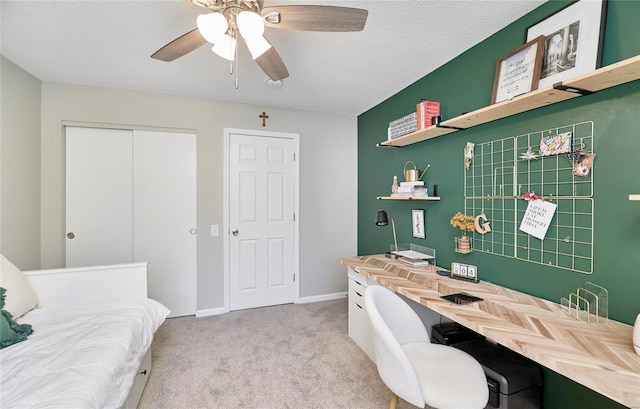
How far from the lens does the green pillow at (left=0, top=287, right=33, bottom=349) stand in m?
1.44

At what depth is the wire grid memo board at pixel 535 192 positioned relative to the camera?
1.47 m

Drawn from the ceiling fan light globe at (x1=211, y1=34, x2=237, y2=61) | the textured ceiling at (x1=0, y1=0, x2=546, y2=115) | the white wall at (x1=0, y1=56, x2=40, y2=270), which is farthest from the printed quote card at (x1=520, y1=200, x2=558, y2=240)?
the white wall at (x1=0, y1=56, x2=40, y2=270)

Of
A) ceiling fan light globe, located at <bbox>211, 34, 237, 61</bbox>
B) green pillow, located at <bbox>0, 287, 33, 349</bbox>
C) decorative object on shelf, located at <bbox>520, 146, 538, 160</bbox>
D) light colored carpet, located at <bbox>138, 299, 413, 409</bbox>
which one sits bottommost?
light colored carpet, located at <bbox>138, 299, 413, 409</bbox>

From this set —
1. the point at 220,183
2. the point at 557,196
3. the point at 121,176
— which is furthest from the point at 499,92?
the point at 121,176

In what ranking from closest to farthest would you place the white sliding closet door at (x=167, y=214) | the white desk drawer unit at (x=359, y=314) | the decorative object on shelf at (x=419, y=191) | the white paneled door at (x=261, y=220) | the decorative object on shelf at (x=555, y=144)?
the decorative object on shelf at (x=555, y=144)
the white desk drawer unit at (x=359, y=314)
the decorative object on shelf at (x=419, y=191)
the white sliding closet door at (x=167, y=214)
the white paneled door at (x=261, y=220)

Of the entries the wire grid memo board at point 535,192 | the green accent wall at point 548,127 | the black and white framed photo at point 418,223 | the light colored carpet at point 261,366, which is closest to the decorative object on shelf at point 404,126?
the green accent wall at point 548,127

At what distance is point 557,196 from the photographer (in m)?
1.57

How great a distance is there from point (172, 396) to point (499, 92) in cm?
288

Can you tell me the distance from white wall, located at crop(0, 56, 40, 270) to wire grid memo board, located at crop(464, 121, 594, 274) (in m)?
→ 3.58

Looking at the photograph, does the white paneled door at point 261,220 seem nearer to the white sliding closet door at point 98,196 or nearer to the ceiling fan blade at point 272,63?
the white sliding closet door at point 98,196

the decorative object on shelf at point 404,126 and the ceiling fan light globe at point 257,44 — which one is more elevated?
the ceiling fan light globe at point 257,44

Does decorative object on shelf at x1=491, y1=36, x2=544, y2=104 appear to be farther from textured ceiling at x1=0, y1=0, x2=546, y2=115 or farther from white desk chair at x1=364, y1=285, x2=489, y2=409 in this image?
white desk chair at x1=364, y1=285, x2=489, y2=409

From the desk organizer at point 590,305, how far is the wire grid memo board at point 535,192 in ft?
0.33

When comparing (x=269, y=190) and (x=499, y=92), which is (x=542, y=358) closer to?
(x=499, y=92)
